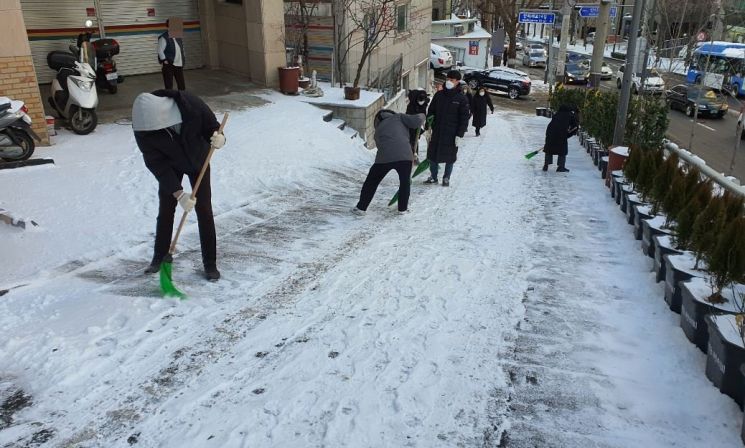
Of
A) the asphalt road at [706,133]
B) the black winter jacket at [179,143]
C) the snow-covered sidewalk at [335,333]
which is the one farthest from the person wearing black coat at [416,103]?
the asphalt road at [706,133]

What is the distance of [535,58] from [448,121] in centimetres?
4165

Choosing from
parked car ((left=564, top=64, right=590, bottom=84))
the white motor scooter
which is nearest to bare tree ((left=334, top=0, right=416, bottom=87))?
the white motor scooter

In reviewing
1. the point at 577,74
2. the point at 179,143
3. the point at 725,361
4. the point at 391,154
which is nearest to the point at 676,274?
the point at 725,361

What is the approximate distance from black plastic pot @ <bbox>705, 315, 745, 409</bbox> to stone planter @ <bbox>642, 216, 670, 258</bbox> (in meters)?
2.05

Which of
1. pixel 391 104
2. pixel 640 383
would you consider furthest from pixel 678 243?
pixel 391 104

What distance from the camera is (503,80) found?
31.2 m

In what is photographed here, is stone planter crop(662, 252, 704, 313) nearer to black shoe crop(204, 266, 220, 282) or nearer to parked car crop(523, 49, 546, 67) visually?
black shoe crop(204, 266, 220, 282)

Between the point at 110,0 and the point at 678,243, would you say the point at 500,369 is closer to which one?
the point at 678,243

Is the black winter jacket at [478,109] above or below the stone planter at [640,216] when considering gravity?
below

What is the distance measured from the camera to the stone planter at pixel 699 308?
372cm

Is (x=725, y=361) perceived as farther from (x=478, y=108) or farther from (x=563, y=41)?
(x=563, y=41)

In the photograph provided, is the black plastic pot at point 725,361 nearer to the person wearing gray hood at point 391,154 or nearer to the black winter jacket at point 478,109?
the person wearing gray hood at point 391,154

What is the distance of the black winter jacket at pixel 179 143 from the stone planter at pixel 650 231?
4047 mm

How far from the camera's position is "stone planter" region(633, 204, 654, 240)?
5996 millimetres
